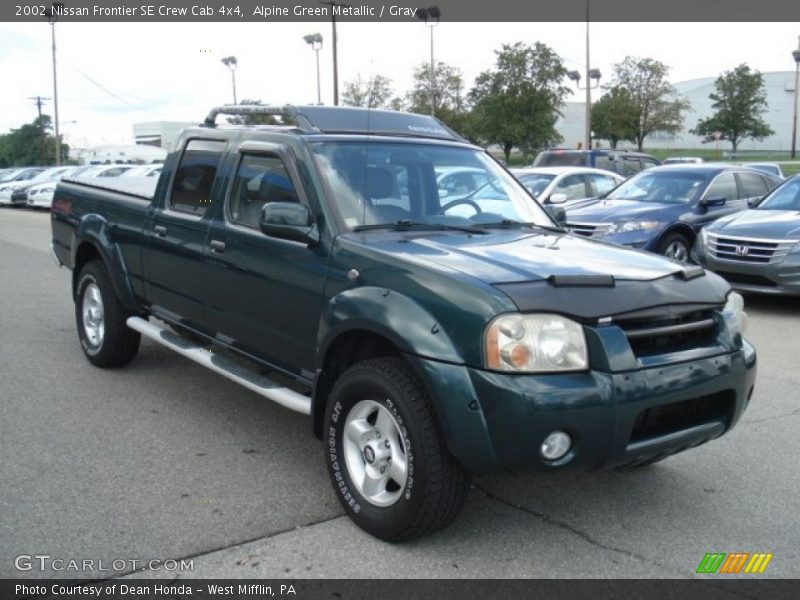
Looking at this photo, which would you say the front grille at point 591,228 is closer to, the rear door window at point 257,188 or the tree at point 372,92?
the rear door window at point 257,188

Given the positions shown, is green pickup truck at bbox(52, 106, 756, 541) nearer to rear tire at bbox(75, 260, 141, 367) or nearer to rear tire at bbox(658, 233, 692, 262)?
rear tire at bbox(75, 260, 141, 367)

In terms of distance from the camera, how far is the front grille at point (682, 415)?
134 inches

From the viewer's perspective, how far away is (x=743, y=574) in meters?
3.40

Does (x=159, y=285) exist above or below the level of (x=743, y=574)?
above

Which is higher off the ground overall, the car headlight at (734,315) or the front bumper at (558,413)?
the car headlight at (734,315)

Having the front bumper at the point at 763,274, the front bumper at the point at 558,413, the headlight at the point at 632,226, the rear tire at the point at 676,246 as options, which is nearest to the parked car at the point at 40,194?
the headlight at the point at 632,226

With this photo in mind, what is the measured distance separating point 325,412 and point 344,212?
1050 millimetres

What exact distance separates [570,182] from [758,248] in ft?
17.7

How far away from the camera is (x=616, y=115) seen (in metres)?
50.3

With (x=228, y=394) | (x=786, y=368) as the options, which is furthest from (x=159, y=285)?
(x=786, y=368)

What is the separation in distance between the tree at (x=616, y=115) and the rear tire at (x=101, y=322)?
4778 cm

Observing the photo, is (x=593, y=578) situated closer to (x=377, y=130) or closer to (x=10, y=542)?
(x=10, y=542)

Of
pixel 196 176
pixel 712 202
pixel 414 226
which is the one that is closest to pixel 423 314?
pixel 414 226

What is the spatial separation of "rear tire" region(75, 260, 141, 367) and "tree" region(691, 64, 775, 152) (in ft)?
178
